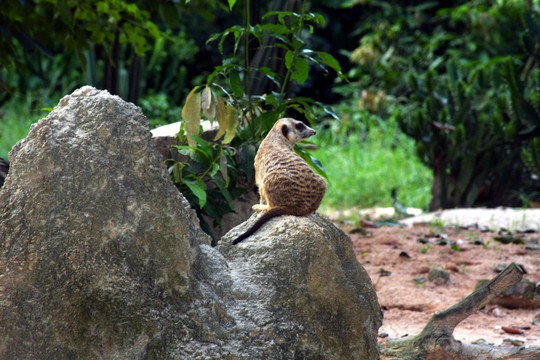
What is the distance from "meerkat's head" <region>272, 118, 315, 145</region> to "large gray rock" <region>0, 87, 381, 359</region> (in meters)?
0.73

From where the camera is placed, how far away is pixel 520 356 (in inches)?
111

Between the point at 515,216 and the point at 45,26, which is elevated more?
the point at 45,26

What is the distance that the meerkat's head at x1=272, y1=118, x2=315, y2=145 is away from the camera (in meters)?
2.96

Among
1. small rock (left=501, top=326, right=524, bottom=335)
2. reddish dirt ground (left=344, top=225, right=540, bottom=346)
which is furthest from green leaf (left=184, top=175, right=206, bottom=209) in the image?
small rock (left=501, top=326, right=524, bottom=335)

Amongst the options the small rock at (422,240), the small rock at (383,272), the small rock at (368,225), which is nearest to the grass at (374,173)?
the small rock at (368,225)

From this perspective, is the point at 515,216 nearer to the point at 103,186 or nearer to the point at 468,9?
the point at 103,186

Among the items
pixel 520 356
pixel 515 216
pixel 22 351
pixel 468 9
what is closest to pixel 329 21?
pixel 468 9

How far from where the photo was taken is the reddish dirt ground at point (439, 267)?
3826 mm

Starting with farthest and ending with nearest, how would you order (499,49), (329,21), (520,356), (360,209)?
(329,21) < (499,49) < (360,209) < (520,356)

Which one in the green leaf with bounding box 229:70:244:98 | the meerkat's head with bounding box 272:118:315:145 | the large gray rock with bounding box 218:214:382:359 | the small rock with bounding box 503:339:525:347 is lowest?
the small rock with bounding box 503:339:525:347

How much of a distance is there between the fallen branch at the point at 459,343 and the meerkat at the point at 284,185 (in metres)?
0.77

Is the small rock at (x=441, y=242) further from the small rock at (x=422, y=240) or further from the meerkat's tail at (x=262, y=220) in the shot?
the meerkat's tail at (x=262, y=220)

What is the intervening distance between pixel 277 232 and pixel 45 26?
3.70 meters

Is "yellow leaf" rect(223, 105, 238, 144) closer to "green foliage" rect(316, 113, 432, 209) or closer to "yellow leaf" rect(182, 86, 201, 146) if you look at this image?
"yellow leaf" rect(182, 86, 201, 146)
